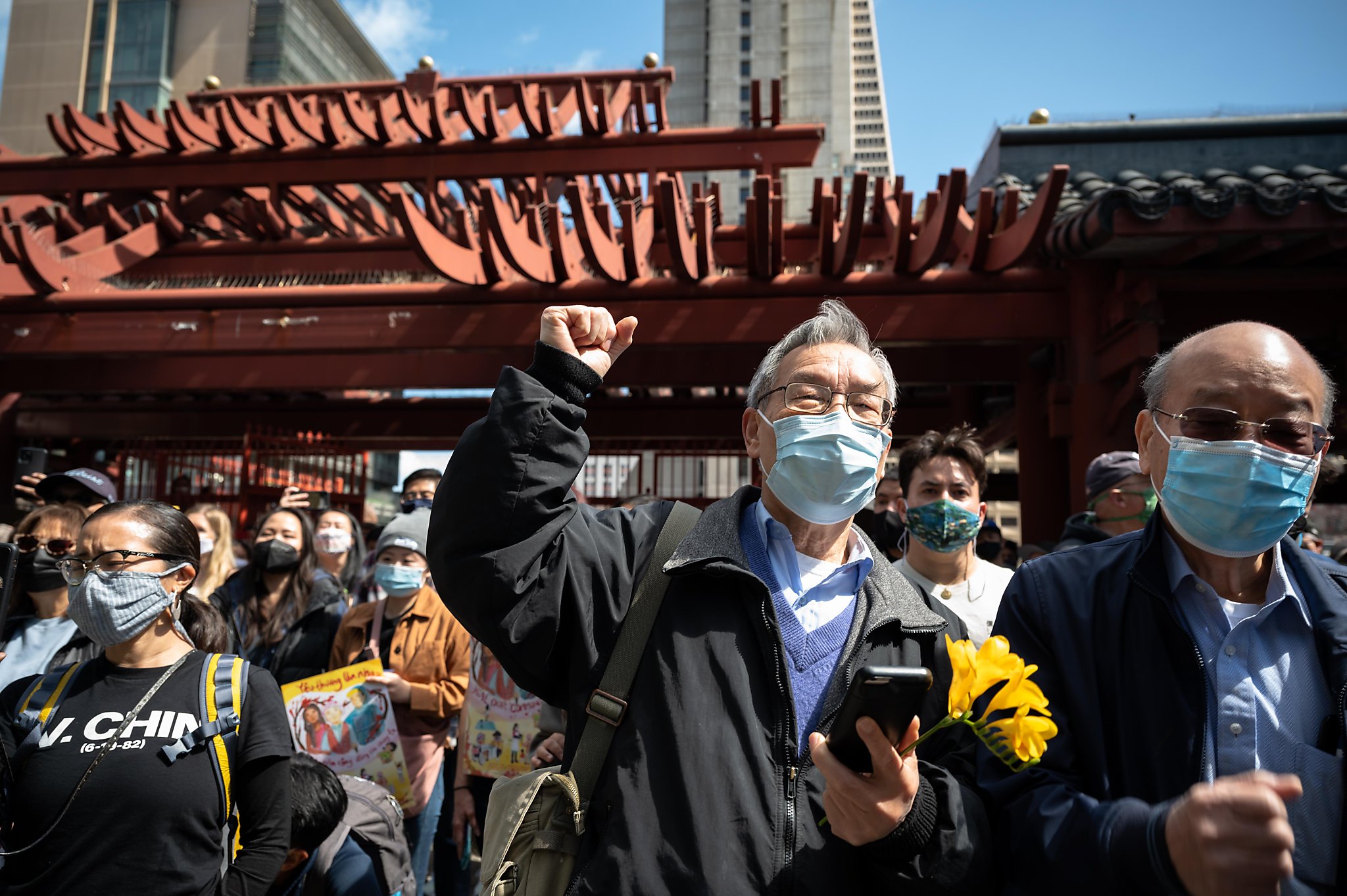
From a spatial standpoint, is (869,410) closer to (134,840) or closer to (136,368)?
(134,840)

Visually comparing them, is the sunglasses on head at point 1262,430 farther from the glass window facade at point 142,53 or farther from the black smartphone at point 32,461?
the glass window facade at point 142,53

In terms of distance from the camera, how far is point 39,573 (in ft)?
9.91

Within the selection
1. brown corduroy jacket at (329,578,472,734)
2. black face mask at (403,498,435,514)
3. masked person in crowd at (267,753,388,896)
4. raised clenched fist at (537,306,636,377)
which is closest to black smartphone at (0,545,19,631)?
masked person in crowd at (267,753,388,896)

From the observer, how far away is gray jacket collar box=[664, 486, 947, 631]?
4.92ft

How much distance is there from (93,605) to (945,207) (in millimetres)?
4756

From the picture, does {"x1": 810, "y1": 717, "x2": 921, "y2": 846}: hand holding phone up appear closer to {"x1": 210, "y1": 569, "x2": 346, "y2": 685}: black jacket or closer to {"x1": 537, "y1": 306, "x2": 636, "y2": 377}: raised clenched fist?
{"x1": 537, "y1": 306, "x2": 636, "y2": 377}: raised clenched fist

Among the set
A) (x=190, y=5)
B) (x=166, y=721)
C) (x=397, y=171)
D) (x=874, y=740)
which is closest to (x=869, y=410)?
(x=874, y=740)


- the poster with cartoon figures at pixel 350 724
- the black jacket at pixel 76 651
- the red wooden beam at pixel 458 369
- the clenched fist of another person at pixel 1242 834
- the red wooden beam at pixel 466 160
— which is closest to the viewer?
the clenched fist of another person at pixel 1242 834

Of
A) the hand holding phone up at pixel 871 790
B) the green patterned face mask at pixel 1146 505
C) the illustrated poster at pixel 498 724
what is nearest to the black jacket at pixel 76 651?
the illustrated poster at pixel 498 724

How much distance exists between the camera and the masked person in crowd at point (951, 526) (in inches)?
116

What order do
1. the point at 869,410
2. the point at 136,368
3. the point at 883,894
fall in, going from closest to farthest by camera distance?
the point at 883,894 → the point at 869,410 → the point at 136,368

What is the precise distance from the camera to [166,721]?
6.34 ft

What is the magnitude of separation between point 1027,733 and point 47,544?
11.1 ft

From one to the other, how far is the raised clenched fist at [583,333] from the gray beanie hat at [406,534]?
216 centimetres
